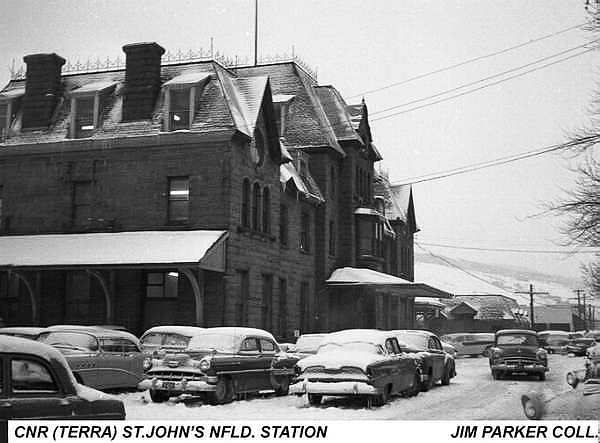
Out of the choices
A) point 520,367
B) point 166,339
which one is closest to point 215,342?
point 166,339

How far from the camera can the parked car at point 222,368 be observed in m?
11.9

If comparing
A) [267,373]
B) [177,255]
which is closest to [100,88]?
[177,255]

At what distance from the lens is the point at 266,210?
65.3 ft

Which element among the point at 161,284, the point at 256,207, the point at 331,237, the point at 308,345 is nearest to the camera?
the point at 308,345

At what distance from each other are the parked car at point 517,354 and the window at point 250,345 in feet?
15.4

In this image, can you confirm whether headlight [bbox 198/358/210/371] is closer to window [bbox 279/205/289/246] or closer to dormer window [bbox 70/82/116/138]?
dormer window [bbox 70/82/116/138]

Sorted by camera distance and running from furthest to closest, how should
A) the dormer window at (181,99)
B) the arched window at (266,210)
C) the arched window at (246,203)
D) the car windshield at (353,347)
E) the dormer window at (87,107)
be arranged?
1. the arched window at (266,210)
2. the arched window at (246,203)
3. the dormer window at (181,99)
4. the dormer window at (87,107)
5. the car windshield at (353,347)

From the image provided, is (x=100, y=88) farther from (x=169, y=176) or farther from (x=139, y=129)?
(x=169, y=176)

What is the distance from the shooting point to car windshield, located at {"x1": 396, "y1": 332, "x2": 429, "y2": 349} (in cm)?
1628

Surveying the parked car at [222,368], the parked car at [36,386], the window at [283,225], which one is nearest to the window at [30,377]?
the parked car at [36,386]

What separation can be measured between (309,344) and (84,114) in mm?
6131

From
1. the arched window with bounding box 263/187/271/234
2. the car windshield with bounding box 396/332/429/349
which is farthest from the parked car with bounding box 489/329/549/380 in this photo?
the arched window with bounding box 263/187/271/234

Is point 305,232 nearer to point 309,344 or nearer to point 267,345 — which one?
point 309,344

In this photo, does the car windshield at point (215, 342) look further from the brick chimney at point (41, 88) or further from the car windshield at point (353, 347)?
the brick chimney at point (41, 88)
